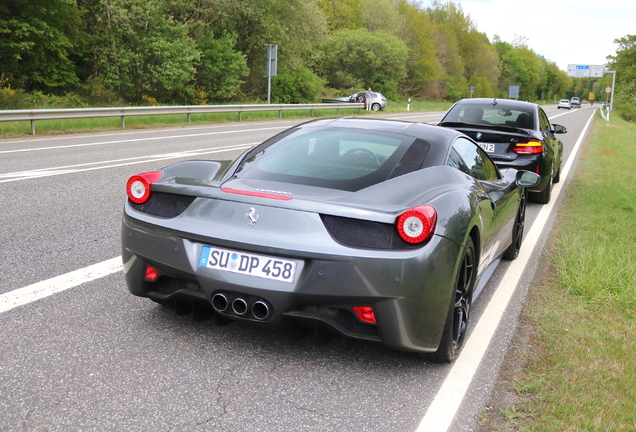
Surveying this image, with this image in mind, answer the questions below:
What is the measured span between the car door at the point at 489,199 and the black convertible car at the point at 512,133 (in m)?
3.28

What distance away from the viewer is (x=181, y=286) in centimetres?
340

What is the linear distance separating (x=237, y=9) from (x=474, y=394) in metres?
38.2

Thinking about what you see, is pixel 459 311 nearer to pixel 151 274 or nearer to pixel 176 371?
pixel 176 371

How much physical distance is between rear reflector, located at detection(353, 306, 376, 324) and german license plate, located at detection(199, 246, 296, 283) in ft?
1.17

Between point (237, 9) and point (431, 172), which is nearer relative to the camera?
point (431, 172)

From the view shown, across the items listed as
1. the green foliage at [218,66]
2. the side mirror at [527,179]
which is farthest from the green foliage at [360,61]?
the side mirror at [527,179]

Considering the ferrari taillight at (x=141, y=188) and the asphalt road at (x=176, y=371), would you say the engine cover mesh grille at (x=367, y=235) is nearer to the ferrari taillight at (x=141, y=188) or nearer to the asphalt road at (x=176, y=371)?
the asphalt road at (x=176, y=371)

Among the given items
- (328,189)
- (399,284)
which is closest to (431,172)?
Answer: (328,189)

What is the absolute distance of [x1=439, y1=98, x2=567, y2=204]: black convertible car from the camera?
336 inches

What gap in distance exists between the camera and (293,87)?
43.6 metres

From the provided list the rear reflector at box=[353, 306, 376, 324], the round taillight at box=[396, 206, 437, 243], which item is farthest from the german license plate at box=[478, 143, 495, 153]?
the rear reflector at box=[353, 306, 376, 324]

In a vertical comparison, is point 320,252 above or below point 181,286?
above

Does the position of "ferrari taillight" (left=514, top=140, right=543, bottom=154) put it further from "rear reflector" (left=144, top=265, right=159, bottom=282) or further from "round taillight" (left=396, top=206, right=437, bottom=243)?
"rear reflector" (left=144, top=265, right=159, bottom=282)

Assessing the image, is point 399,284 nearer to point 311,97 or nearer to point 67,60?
point 67,60
